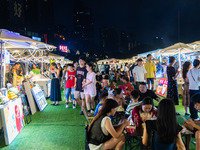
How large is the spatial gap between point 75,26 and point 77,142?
172856 mm

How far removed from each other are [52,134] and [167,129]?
3.57 meters

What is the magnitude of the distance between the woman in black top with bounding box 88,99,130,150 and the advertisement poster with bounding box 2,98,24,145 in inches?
93.9

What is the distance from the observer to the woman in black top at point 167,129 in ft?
7.07

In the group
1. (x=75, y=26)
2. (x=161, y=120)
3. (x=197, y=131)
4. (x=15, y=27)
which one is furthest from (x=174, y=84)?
(x=75, y=26)

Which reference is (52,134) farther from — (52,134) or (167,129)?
(167,129)

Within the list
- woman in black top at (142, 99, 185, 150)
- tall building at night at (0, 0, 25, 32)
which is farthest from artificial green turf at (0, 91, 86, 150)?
tall building at night at (0, 0, 25, 32)

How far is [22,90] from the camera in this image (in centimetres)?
687

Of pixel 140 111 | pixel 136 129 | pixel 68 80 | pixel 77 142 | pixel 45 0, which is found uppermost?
pixel 45 0

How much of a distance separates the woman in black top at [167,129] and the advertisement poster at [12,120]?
11.1 feet

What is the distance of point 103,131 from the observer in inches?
109

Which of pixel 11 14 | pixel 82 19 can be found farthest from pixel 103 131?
pixel 82 19

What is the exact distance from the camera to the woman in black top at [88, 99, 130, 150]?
2719 mm

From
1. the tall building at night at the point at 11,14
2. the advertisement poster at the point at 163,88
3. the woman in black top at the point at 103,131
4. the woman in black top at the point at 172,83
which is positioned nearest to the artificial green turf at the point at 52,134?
the woman in black top at the point at 172,83

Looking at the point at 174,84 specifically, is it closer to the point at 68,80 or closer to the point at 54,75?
the point at 68,80
